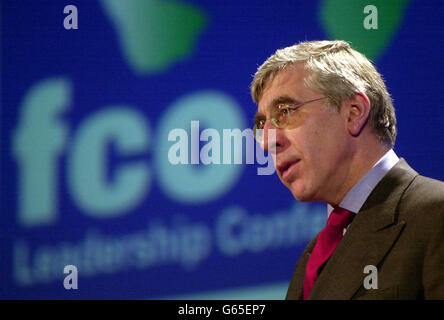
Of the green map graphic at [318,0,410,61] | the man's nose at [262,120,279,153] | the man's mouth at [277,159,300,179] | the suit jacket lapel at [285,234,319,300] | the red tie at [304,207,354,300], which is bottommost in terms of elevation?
the suit jacket lapel at [285,234,319,300]

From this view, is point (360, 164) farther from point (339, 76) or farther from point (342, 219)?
point (339, 76)

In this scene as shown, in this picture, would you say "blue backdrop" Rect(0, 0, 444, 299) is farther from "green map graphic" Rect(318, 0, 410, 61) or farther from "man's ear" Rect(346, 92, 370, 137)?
"man's ear" Rect(346, 92, 370, 137)

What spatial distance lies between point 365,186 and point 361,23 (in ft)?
4.05

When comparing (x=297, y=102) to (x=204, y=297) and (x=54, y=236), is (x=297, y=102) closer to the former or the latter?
(x=204, y=297)

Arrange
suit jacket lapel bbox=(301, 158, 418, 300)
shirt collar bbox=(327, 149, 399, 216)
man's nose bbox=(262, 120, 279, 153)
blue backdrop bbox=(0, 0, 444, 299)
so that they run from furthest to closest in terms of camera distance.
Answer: blue backdrop bbox=(0, 0, 444, 299) < man's nose bbox=(262, 120, 279, 153) < shirt collar bbox=(327, 149, 399, 216) < suit jacket lapel bbox=(301, 158, 418, 300)

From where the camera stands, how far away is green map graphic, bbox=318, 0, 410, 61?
2543 mm

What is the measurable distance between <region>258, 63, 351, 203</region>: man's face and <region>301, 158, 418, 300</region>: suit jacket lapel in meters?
0.16

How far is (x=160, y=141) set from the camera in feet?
8.31

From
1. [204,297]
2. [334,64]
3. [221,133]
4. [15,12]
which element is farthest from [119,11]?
[204,297]

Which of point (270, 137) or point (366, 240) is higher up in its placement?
point (270, 137)

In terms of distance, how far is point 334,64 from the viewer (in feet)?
5.78

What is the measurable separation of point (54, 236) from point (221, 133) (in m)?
1.00

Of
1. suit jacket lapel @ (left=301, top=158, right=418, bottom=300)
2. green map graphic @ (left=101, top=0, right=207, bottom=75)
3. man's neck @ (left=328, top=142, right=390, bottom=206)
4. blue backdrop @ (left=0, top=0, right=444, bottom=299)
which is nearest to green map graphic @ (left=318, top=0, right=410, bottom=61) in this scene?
blue backdrop @ (left=0, top=0, right=444, bottom=299)

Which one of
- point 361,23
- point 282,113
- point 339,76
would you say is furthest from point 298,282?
point 361,23
